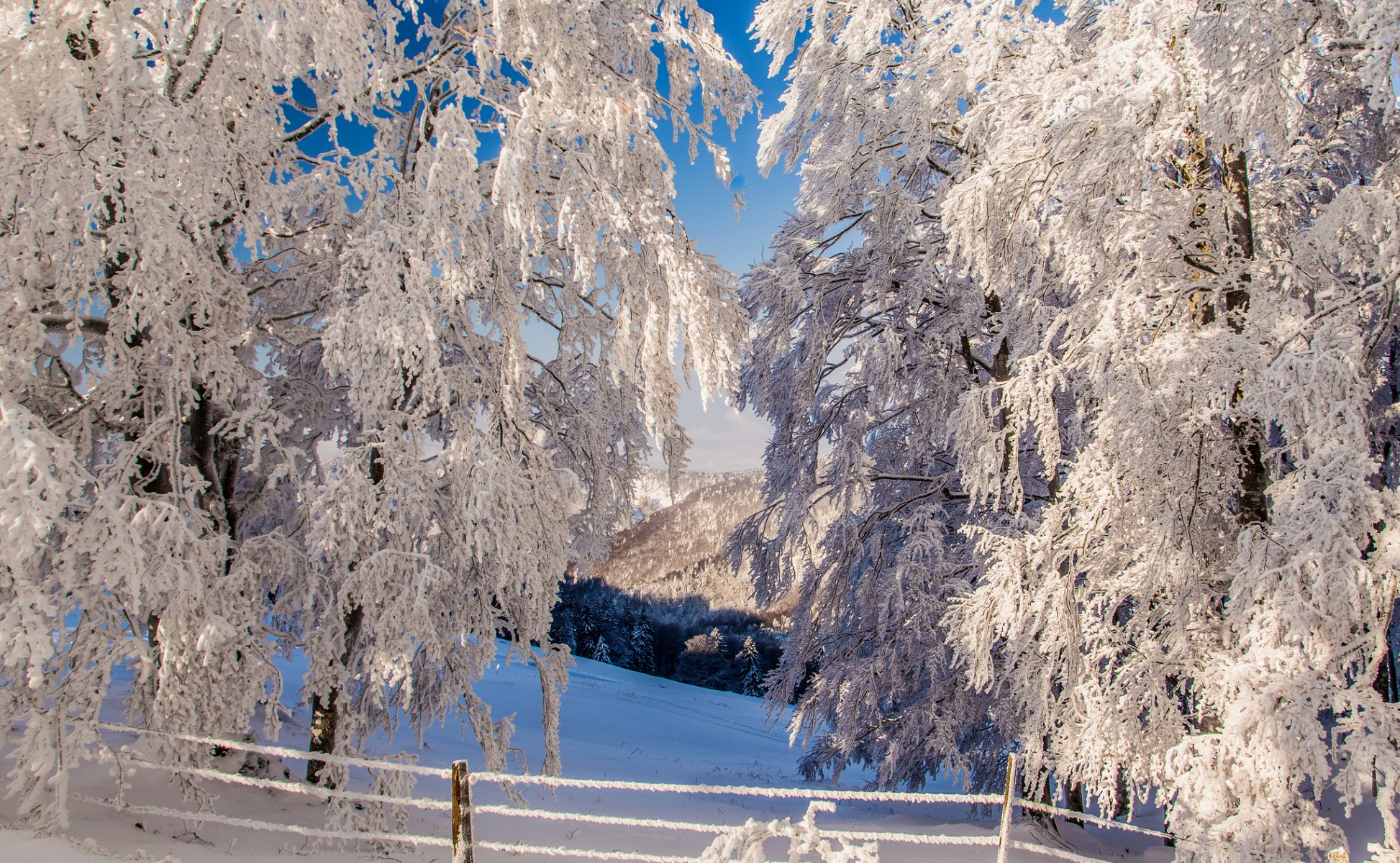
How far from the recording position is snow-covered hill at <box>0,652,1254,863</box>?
16.7 feet

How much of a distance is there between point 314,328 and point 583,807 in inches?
310

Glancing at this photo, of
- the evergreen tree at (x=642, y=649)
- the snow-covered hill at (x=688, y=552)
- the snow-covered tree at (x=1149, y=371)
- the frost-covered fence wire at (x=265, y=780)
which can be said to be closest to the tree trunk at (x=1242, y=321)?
the snow-covered tree at (x=1149, y=371)

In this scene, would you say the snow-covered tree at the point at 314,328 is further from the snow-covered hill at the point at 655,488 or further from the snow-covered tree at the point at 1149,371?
the snow-covered tree at the point at 1149,371

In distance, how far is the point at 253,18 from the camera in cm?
460

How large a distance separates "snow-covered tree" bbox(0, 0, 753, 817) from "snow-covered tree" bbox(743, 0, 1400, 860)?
2.49 m

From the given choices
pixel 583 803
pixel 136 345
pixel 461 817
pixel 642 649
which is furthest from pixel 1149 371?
pixel 642 649

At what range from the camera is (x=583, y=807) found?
35.2 feet

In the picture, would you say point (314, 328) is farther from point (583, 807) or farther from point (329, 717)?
point (583, 807)

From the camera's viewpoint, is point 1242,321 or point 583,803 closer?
point 1242,321

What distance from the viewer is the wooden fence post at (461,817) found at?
13.7 ft

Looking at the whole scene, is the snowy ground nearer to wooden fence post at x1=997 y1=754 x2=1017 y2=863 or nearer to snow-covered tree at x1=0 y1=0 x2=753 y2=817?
snow-covered tree at x1=0 y1=0 x2=753 y2=817

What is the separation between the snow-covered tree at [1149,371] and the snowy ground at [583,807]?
6.53 feet

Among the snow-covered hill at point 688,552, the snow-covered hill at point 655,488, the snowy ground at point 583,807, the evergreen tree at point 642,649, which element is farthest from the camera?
the snow-covered hill at point 688,552

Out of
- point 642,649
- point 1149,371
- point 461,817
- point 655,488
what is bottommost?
point 642,649
